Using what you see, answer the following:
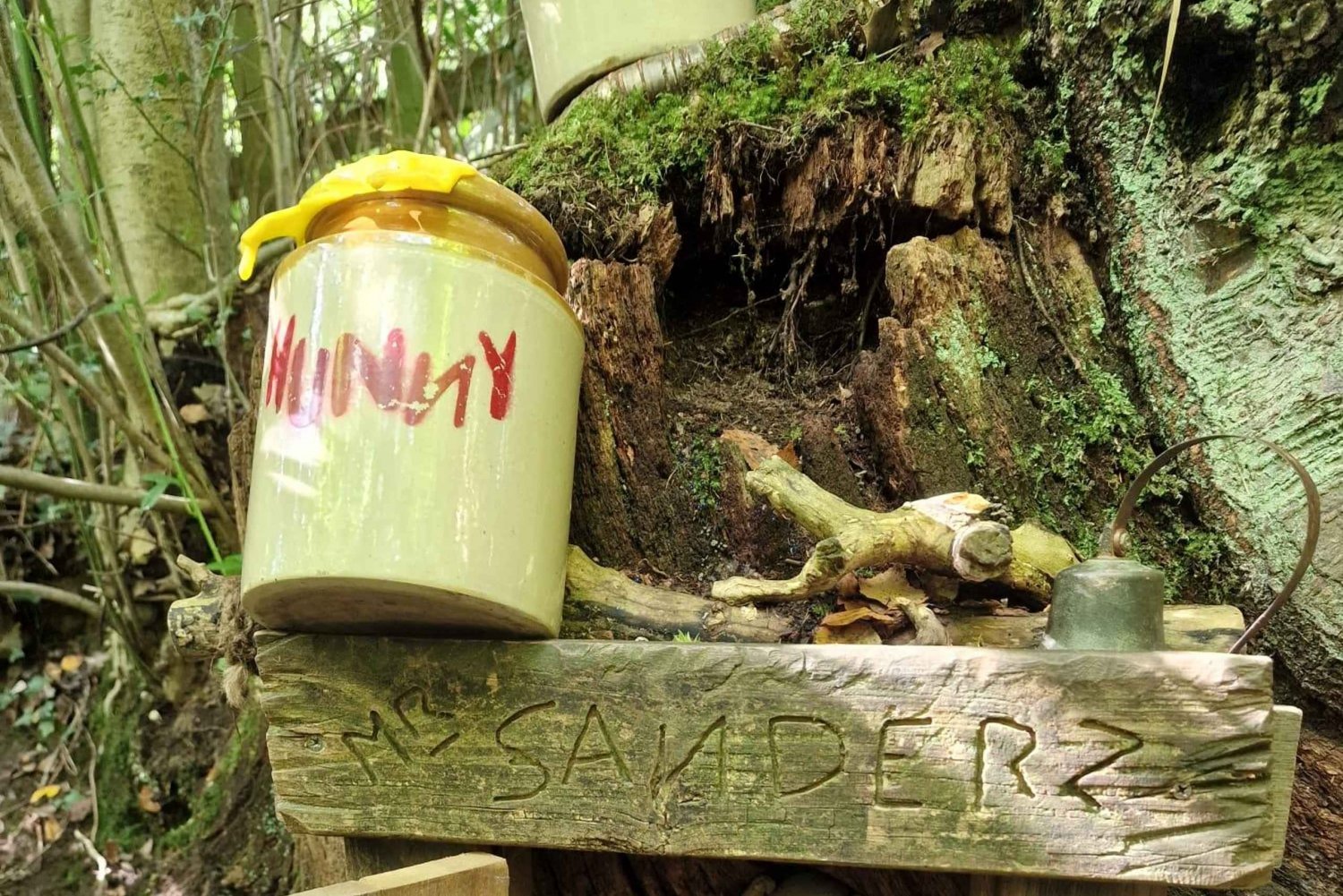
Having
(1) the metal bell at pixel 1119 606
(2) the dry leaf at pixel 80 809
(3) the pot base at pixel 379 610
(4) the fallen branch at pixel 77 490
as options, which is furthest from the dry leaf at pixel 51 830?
(1) the metal bell at pixel 1119 606

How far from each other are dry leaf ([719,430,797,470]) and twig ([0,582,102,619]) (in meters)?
2.12

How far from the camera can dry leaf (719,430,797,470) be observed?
1.40 m

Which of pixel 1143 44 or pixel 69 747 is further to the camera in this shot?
pixel 69 747

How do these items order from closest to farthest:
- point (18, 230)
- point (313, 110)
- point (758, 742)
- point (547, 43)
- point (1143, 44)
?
point (758, 742) → point (1143, 44) → point (547, 43) → point (18, 230) → point (313, 110)

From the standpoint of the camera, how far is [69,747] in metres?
2.41

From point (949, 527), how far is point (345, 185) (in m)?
0.86

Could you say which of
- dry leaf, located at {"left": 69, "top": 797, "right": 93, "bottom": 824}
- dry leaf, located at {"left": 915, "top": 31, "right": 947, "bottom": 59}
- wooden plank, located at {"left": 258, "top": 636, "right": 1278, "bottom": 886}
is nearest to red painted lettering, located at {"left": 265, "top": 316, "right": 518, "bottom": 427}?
wooden plank, located at {"left": 258, "top": 636, "right": 1278, "bottom": 886}

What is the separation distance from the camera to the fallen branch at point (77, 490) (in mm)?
1938

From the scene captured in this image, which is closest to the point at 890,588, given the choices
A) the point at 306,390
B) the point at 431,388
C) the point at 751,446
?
the point at 751,446

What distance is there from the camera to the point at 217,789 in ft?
7.15

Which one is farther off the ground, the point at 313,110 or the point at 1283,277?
the point at 313,110

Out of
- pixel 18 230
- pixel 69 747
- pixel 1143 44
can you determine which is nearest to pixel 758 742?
pixel 1143 44

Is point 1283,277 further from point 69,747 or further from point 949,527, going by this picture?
point 69,747

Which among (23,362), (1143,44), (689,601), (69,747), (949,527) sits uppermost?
(1143,44)
